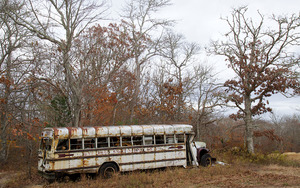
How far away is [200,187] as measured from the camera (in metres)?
10.1

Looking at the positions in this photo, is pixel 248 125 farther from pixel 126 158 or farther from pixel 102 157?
pixel 102 157

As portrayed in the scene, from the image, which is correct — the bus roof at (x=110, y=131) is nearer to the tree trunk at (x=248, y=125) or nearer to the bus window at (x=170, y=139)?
the bus window at (x=170, y=139)

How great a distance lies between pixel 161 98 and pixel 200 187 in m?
18.5

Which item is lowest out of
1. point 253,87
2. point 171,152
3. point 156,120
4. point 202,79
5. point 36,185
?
point 36,185

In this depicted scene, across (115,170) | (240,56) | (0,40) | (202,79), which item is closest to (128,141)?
(115,170)

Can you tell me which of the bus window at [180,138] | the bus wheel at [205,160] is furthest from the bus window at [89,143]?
the bus wheel at [205,160]

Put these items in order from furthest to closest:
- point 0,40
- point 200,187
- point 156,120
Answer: point 156,120, point 0,40, point 200,187

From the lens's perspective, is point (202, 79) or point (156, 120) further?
point (202, 79)

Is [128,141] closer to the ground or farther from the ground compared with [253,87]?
closer to the ground

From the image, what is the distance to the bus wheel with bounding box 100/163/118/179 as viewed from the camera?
496 inches

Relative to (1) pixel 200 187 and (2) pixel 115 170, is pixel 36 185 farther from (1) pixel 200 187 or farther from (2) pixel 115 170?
(1) pixel 200 187

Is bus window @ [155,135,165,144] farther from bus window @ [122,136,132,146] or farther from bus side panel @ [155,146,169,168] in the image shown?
bus window @ [122,136,132,146]

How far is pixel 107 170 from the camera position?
12.8 meters

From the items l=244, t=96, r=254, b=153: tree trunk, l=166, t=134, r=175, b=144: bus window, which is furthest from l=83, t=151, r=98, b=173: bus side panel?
l=244, t=96, r=254, b=153: tree trunk
